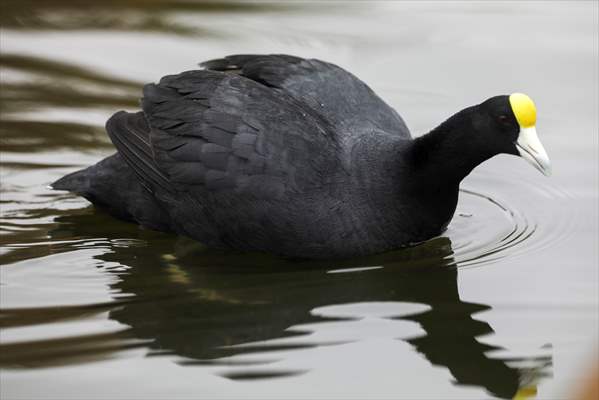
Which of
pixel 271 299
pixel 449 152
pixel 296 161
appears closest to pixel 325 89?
pixel 296 161

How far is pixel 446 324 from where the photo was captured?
548 cm

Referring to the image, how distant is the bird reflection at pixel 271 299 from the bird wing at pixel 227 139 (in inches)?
15.7

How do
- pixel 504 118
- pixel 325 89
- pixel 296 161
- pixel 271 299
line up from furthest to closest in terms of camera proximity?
pixel 325 89 < pixel 296 161 < pixel 504 118 < pixel 271 299

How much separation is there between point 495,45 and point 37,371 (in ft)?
16.5

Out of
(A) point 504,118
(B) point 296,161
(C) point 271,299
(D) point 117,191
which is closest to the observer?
(C) point 271,299

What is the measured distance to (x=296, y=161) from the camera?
19.8 ft

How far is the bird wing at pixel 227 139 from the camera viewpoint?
6.03 metres

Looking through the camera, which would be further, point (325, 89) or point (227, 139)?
point (325, 89)

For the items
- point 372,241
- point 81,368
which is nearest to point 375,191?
point 372,241

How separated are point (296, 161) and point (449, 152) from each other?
30.6 inches

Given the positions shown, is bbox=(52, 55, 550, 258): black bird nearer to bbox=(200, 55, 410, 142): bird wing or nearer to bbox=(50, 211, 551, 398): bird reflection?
bbox=(200, 55, 410, 142): bird wing

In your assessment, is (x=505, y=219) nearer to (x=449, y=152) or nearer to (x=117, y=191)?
(x=449, y=152)

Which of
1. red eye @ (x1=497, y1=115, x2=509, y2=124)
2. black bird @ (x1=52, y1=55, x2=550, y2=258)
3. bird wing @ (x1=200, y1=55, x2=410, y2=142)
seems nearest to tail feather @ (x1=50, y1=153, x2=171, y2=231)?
black bird @ (x1=52, y1=55, x2=550, y2=258)

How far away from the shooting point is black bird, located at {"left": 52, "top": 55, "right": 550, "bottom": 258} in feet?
19.7
